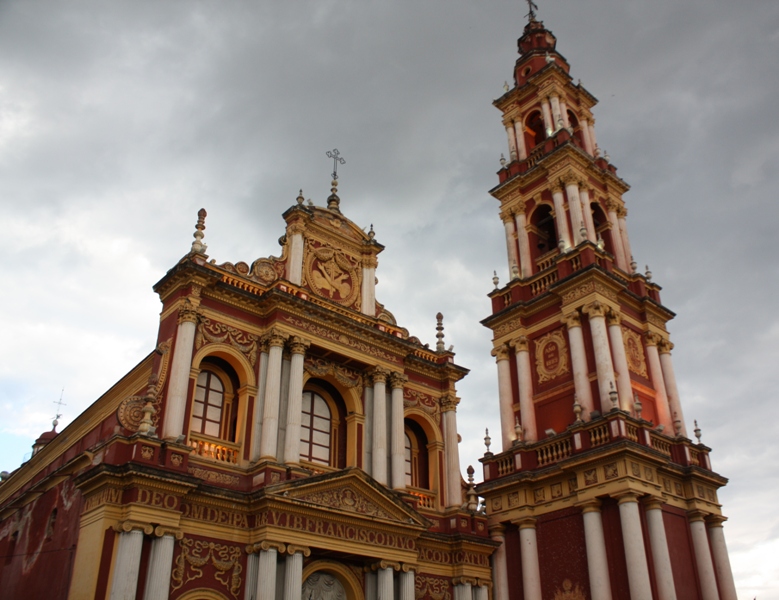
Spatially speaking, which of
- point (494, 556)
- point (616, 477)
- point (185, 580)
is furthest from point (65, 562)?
point (616, 477)

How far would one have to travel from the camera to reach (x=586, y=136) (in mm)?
28391

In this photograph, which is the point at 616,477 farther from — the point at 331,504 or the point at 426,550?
the point at 331,504

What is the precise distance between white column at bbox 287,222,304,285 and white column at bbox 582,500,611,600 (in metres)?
10.3

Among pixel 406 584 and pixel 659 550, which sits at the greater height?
pixel 659 550

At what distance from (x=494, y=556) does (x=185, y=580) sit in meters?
9.91

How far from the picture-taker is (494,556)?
21.4 m

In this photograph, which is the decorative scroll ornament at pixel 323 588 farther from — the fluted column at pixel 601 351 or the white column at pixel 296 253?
the fluted column at pixel 601 351

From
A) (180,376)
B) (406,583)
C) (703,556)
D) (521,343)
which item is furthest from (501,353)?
(180,376)

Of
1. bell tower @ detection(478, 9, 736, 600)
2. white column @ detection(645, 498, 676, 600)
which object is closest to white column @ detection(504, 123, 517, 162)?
bell tower @ detection(478, 9, 736, 600)

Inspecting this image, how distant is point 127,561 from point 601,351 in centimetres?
1397

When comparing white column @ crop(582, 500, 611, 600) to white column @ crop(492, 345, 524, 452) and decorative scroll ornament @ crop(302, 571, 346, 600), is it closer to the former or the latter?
white column @ crop(492, 345, 524, 452)

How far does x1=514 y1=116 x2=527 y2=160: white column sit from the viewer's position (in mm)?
28216

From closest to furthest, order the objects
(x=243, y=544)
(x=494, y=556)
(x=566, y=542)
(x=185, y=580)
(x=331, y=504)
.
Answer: (x=185, y=580) → (x=243, y=544) → (x=331, y=504) → (x=566, y=542) → (x=494, y=556)

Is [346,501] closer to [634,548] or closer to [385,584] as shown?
[385,584]
